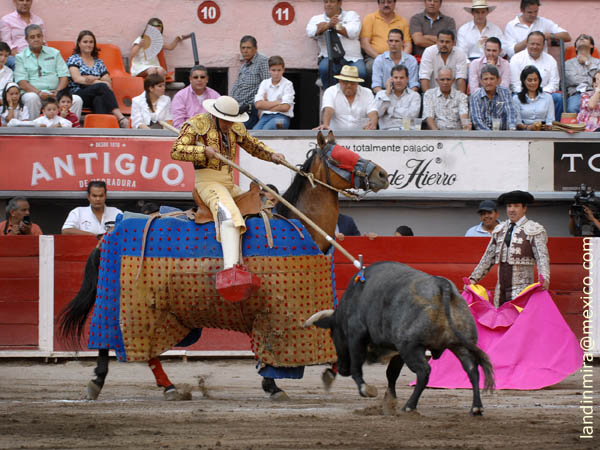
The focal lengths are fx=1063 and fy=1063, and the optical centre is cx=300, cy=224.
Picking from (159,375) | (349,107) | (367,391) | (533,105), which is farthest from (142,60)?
(367,391)

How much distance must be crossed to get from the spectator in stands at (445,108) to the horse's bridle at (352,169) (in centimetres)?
404

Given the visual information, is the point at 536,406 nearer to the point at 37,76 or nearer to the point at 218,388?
the point at 218,388

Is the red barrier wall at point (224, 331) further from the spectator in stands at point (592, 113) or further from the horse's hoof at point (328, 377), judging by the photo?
the horse's hoof at point (328, 377)

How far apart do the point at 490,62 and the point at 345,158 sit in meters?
4.81

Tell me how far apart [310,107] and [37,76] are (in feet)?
11.2

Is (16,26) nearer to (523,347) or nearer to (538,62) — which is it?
(538,62)

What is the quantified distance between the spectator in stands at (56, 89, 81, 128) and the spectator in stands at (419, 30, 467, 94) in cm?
354

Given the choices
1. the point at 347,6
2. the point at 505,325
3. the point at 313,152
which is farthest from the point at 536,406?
the point at 347,6

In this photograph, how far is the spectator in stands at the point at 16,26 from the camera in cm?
1120

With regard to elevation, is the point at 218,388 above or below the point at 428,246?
below

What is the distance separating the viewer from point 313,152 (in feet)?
22.2

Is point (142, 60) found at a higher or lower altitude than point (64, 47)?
lower

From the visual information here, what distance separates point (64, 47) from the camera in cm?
1162

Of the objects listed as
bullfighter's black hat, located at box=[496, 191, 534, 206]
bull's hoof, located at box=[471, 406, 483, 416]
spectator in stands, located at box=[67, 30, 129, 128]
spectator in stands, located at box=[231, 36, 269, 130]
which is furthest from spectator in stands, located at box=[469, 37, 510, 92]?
bull's hoof, located at box=[471, 406, 483, 416]
